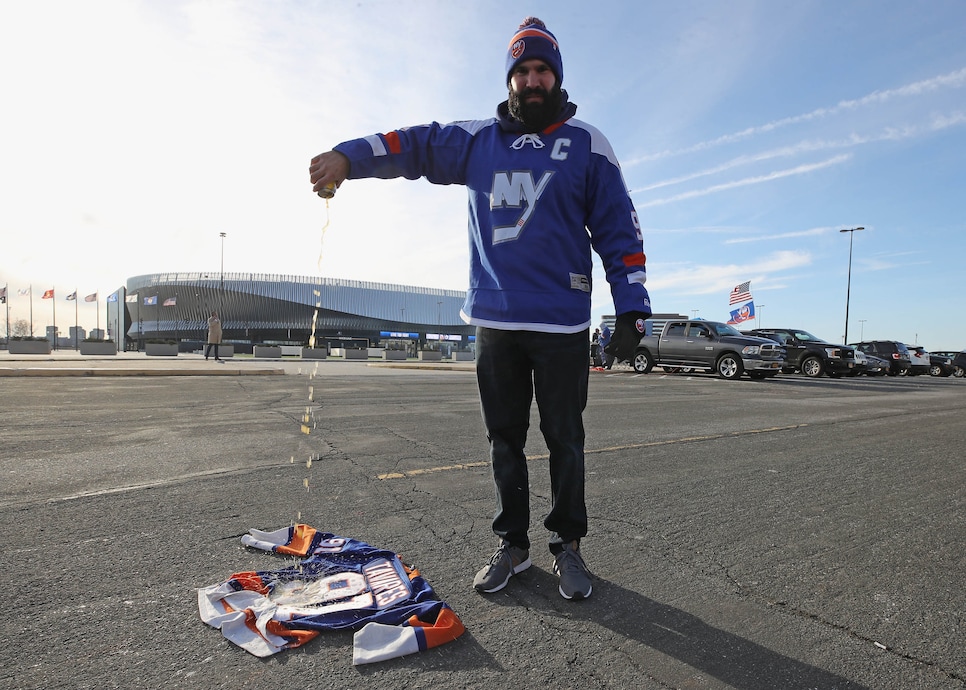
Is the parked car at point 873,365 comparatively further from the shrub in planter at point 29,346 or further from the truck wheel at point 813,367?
the shrub in planter at point 29,346

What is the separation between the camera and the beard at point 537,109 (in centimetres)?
217

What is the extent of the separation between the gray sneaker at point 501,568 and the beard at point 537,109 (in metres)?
1.71

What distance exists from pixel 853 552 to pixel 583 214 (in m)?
1.93

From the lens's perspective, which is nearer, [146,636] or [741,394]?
[146,636]

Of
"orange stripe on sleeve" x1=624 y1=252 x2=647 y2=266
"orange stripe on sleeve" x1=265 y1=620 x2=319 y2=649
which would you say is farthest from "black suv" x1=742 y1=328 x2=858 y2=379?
"orange stripe on sleeve" x1=265 y1=620 x2=319 y2=649

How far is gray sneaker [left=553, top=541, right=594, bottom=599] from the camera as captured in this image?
6.24 feet

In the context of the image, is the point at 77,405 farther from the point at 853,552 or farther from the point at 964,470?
the point at 964,470

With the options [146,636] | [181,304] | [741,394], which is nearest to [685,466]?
[146,636]

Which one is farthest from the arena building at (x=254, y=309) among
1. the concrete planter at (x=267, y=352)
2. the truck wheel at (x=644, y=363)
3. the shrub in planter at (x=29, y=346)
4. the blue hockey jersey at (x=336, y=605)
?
the blue hockey jersey at (x=336, y=605)

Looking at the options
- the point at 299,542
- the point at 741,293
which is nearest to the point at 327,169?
the point at 299,542

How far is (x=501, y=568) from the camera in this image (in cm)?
200

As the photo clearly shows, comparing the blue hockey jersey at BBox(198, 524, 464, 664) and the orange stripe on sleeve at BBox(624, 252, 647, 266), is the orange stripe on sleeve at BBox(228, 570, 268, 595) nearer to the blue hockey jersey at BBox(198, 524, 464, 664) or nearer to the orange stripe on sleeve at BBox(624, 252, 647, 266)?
the blue hockey jersey at BBox(198, 524, 464, 664)

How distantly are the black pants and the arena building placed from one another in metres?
81.5

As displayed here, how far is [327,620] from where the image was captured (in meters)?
1.67
